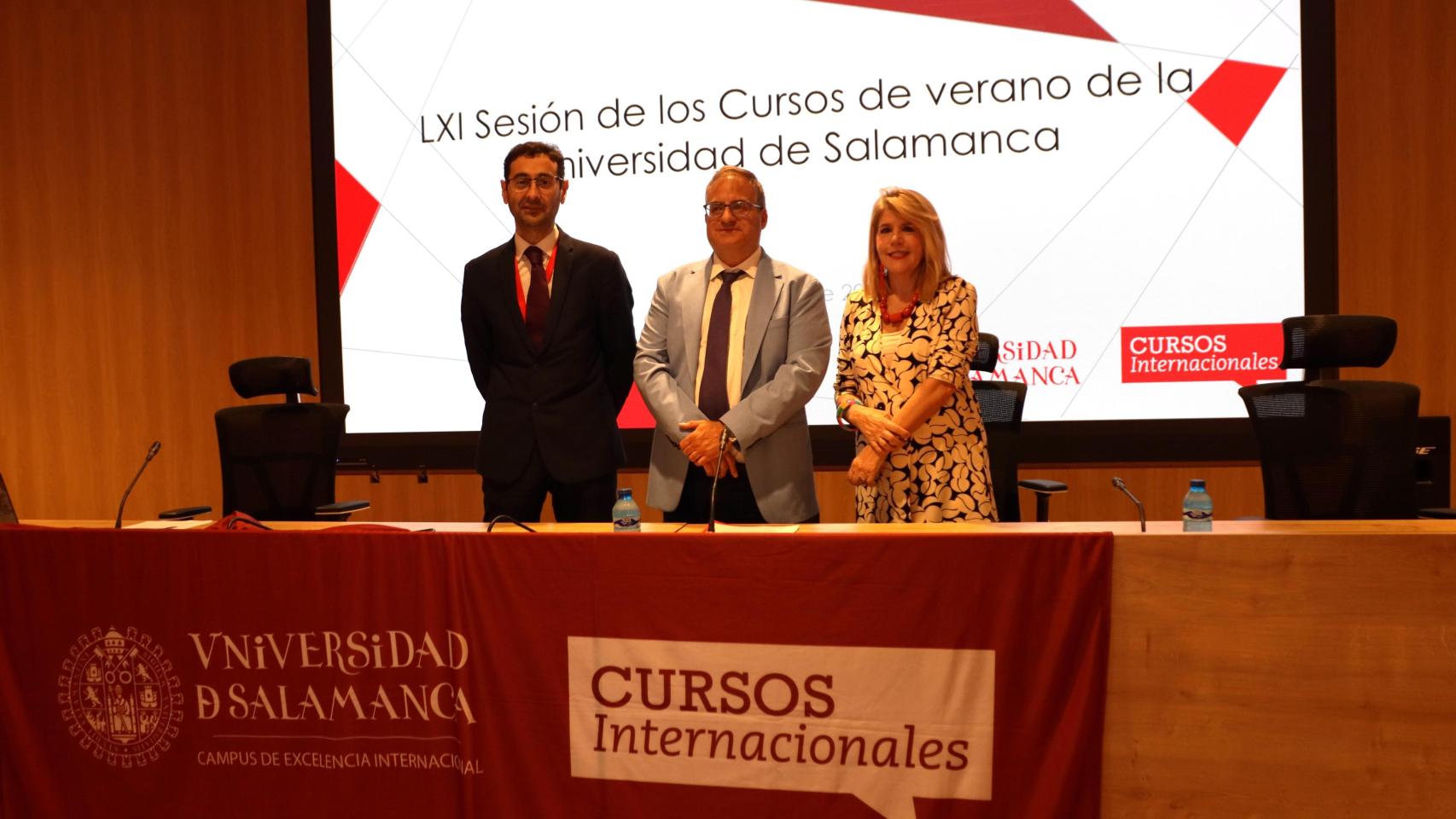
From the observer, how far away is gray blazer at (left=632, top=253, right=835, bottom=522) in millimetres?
2844

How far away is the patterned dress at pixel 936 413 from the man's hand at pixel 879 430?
67mm

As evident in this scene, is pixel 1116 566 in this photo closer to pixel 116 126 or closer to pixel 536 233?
pixel 536 233

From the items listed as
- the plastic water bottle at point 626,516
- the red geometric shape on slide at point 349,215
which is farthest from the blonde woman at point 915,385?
the red geometric shape on slide at point 349,215

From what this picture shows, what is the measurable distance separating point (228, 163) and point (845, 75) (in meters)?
2.89

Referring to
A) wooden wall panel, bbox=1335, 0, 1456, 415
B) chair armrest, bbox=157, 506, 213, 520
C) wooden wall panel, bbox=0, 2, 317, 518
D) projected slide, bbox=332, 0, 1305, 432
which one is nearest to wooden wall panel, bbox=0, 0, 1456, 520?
wooden wall panel, bbox=0, 2, 317, 518

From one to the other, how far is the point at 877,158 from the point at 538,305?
1.88m

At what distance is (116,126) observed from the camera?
5.14 metres

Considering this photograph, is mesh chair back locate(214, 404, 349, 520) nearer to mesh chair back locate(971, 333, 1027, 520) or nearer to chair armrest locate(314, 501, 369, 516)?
chair armrest locate(314, 501, 369, 516)

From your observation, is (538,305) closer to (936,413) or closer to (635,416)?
(936,413)

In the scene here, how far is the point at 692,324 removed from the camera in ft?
9.78

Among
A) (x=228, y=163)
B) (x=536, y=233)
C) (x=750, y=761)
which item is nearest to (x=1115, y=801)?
(x=750, y=761)

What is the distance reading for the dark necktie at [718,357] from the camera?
2.93 m

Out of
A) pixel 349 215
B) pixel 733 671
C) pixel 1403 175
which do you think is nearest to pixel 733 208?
pixel 733 671

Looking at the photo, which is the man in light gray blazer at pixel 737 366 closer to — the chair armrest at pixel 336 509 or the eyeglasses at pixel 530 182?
the eyeglasses at pixel 530 182
